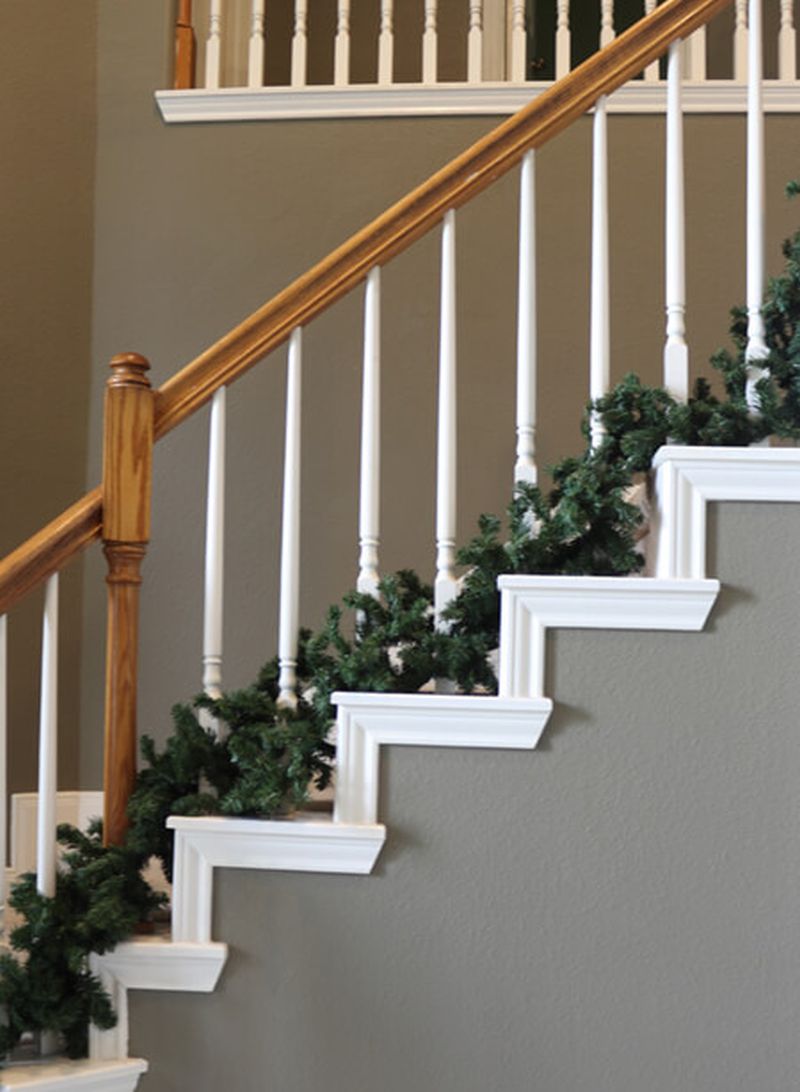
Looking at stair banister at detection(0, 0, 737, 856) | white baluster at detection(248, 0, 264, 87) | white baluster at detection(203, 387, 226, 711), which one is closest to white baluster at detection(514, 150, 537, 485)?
stair banister at detection(0, 0, 737, 856)

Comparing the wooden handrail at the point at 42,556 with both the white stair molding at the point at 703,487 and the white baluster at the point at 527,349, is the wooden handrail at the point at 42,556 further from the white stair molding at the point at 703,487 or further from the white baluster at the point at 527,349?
the white stair molding at the point at 703,487

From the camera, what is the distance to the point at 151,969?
85.3 inches

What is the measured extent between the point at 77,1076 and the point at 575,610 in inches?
39.8

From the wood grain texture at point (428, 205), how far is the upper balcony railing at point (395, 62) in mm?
1689

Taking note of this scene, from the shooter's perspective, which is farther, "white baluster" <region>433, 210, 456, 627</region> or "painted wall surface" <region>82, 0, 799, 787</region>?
"painted wall surface" <region>82, 0, 799, 787</region>

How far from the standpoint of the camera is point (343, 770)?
2182 millimetres

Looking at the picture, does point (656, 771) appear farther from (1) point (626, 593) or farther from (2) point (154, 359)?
(2) point (154, 359)

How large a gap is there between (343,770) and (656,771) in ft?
1.57

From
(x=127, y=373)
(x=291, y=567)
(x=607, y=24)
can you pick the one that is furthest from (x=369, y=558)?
(x=607, y=24)

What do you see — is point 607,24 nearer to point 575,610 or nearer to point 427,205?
point 427,205

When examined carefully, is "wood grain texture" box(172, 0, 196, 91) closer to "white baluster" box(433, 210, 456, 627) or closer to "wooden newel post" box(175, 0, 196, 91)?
"wooden newel post" box(175, 0, 196, 91)

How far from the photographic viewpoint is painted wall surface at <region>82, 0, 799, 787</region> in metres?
3.86

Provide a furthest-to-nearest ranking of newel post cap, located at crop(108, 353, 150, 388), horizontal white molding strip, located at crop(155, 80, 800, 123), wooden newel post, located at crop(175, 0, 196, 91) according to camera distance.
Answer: wooden newel post, located at crop(175, 0, 196, 91)
horizontal white molding strip, located at crop(155, 80, 800, 123)
newel post cap, located at crop(108, 353, 150, 388)

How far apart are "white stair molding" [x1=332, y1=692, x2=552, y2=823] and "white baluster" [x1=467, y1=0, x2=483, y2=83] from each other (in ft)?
8.00
